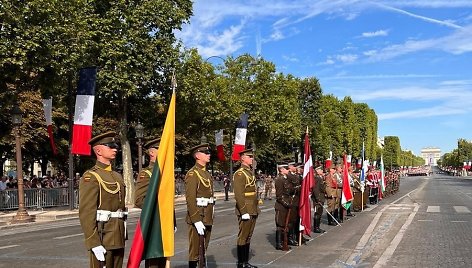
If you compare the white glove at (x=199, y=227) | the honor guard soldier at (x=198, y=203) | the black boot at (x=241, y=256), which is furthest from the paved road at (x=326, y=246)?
the white glove at (x=199, y=227)

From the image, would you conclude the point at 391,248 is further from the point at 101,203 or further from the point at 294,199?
the point at 101,203

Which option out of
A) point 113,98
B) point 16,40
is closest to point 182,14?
point 113,98

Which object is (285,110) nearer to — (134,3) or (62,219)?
(134,3)

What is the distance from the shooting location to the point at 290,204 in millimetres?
12023

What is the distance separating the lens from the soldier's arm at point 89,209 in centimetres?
565

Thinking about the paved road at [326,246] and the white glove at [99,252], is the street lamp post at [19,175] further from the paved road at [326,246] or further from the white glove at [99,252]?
the white glove at [99,252]

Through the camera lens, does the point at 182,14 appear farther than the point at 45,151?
No

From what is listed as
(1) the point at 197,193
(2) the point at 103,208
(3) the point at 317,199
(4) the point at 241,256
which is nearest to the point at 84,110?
(3) the point at 317,199

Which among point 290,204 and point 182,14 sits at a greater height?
point 182,14

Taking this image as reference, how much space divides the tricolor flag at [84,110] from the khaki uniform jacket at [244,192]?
1196 centimetres

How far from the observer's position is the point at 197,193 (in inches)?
321

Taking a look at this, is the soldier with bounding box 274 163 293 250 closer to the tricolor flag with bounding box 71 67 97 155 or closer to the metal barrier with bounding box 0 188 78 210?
the tricolor flag with bounding box 71 67 97 155

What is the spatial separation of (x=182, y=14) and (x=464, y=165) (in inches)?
5638

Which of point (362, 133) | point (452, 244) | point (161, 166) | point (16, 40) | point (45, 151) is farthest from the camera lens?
point (362, 133)
